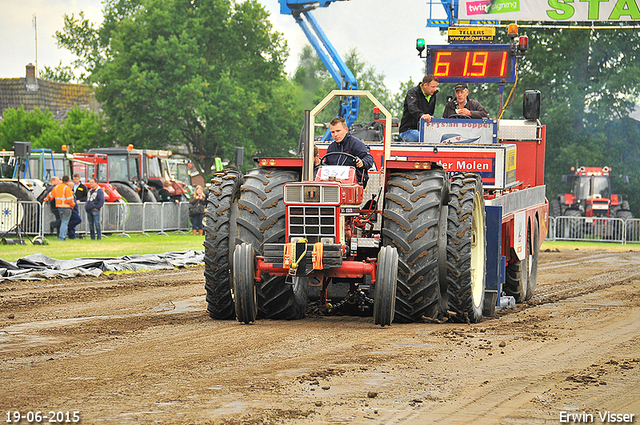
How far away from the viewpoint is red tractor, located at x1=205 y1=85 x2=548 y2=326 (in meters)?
8.35

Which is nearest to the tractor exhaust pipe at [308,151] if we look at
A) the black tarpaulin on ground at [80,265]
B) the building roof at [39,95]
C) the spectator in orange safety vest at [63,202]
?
the black tarpaulin on ground at [80,265]

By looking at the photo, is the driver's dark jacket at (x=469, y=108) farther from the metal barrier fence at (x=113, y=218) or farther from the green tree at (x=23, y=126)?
the green tree at (x=23, y=126)

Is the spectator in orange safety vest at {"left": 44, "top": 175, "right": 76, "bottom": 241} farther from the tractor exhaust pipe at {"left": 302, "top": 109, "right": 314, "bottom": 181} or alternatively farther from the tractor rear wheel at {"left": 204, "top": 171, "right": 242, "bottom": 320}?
the tractor exhaust pipe at {"left": 302, "top": 109, "right": 314, "bottom": 181}

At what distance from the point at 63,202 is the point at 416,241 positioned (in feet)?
56.4

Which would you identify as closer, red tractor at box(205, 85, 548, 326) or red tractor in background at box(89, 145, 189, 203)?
red tractor at box(205, 85, 548, 326)

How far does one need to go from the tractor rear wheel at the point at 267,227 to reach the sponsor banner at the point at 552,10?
18.0m

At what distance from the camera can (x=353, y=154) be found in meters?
9.17

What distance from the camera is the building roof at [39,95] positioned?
208 ft

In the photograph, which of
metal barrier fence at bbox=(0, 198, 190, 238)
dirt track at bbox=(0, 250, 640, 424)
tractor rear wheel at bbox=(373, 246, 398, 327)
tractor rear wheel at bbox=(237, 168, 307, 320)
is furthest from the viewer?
metal barrier fence at bbox=(0, 198, 190, 238)

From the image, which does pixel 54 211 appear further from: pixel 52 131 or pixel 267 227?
pixel 52 131

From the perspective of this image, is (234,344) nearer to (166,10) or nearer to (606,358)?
(606,358)

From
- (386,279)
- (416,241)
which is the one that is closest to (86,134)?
(416,241)

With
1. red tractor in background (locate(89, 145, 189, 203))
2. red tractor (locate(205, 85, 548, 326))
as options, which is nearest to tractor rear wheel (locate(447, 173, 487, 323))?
red tractor (locate(205, 85, 548, 326))

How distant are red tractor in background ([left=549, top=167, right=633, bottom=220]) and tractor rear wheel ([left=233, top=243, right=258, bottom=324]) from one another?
29.2 m
